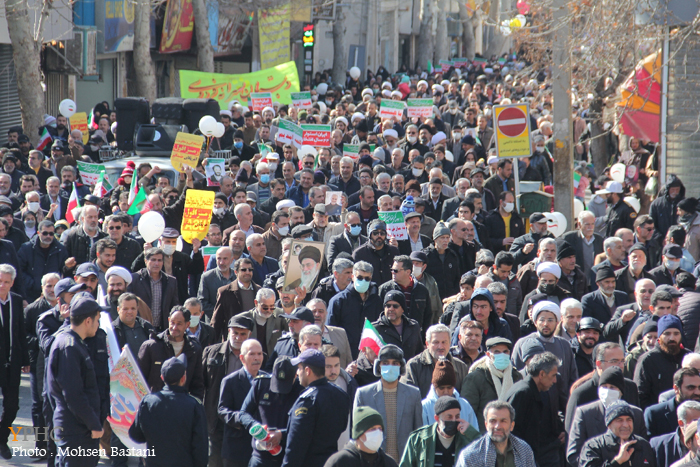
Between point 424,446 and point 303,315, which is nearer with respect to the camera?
point 424,446

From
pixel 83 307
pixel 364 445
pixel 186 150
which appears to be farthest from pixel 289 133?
pixel 364 445

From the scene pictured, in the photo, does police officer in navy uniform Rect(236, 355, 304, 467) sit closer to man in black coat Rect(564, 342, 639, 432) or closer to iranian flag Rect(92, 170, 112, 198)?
man in black coat Rect(564, 342, 639, 432)

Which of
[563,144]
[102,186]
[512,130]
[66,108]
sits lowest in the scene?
[102,186]

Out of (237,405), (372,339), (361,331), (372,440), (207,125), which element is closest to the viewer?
(372,440)

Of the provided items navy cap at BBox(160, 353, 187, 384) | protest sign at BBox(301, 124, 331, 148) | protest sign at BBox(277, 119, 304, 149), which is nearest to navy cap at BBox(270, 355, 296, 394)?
navy cap at BBox(160, 353, 187, 384)

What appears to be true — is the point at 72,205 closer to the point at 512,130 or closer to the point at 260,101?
the point at 512,130

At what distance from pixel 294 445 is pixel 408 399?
38.6 inches

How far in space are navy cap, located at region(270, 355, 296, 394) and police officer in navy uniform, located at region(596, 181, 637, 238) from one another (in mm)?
7334

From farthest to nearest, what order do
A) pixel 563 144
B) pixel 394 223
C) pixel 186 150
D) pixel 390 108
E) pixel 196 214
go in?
pixel 390 108, pixel 186 150, pixel 563 144, pixel 196 214, pixel 394 223

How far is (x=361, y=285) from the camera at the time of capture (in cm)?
859

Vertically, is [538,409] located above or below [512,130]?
below

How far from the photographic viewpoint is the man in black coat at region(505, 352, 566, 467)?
6.33 metres

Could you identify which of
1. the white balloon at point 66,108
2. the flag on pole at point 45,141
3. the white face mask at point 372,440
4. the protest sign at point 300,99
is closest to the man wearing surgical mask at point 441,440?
the white face mask at point 372,440

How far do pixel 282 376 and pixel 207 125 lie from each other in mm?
11036
